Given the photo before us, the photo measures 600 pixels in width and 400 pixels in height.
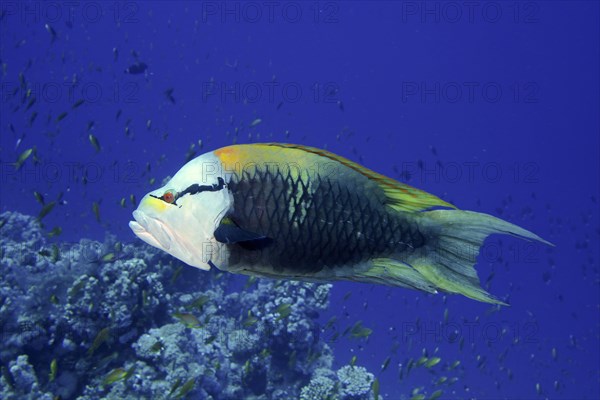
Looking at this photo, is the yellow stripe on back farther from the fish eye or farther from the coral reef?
the coral reef

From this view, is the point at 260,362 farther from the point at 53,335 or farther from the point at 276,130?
the point at 276,130

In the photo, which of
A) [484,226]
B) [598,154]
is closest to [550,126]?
[598,154]

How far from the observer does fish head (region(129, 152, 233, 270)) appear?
175cm

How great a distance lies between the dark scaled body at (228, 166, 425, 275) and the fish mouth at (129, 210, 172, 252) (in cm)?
29

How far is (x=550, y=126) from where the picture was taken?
281ft

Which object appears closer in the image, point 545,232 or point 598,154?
point 545,232

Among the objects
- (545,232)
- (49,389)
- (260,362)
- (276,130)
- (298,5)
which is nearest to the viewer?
(49,389)

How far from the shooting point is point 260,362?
27.7 ft

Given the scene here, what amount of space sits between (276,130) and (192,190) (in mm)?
92344

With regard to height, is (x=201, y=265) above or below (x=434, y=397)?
above

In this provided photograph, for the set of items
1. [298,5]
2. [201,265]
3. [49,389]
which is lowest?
[49,389]

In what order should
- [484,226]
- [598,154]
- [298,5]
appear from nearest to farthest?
1. [484,226]
2. [598,154]
3. [298,5]

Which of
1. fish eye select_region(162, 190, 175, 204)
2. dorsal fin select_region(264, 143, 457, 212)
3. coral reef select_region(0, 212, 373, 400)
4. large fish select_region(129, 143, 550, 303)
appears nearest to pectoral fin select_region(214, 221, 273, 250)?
large fish select_region(129, 143, 550, 303)

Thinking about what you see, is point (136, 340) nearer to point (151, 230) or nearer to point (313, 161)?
point (151, 230)
